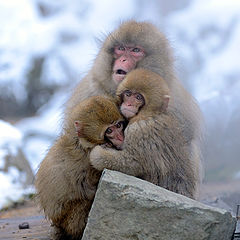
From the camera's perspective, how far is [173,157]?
177 inches

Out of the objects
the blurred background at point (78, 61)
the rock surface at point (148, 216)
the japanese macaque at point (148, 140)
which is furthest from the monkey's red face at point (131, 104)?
the blurred background at point (78, 61)

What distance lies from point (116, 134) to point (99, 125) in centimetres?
14

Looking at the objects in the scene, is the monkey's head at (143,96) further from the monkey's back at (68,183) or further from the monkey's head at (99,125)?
the monkey's back at (68,183)

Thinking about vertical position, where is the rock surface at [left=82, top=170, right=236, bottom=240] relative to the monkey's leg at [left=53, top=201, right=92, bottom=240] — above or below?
above

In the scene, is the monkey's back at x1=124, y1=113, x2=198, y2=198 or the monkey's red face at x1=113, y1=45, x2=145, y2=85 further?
the monkey's red face at x1=113, y1=45, x2=145, y2=85

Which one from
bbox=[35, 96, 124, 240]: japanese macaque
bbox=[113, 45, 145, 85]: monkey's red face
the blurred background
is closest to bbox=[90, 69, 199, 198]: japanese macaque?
bbox=[35, 96, 124, 240]: japanese macaque

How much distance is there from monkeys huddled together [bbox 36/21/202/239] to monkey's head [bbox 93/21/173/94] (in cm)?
2

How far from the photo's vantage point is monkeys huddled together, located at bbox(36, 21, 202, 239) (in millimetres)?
4316

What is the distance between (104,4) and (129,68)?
10996mm

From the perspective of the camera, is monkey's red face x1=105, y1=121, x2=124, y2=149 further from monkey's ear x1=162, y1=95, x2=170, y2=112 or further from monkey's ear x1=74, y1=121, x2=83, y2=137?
monkey's ear x1=162, y1=95, x2=170, y2=112

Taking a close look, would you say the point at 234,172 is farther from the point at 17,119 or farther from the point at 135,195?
the point at 135,195

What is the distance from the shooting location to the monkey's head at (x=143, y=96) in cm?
443

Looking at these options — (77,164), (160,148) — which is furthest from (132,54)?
(77,164)

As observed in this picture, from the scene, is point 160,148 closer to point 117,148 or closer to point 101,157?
point 117,148
